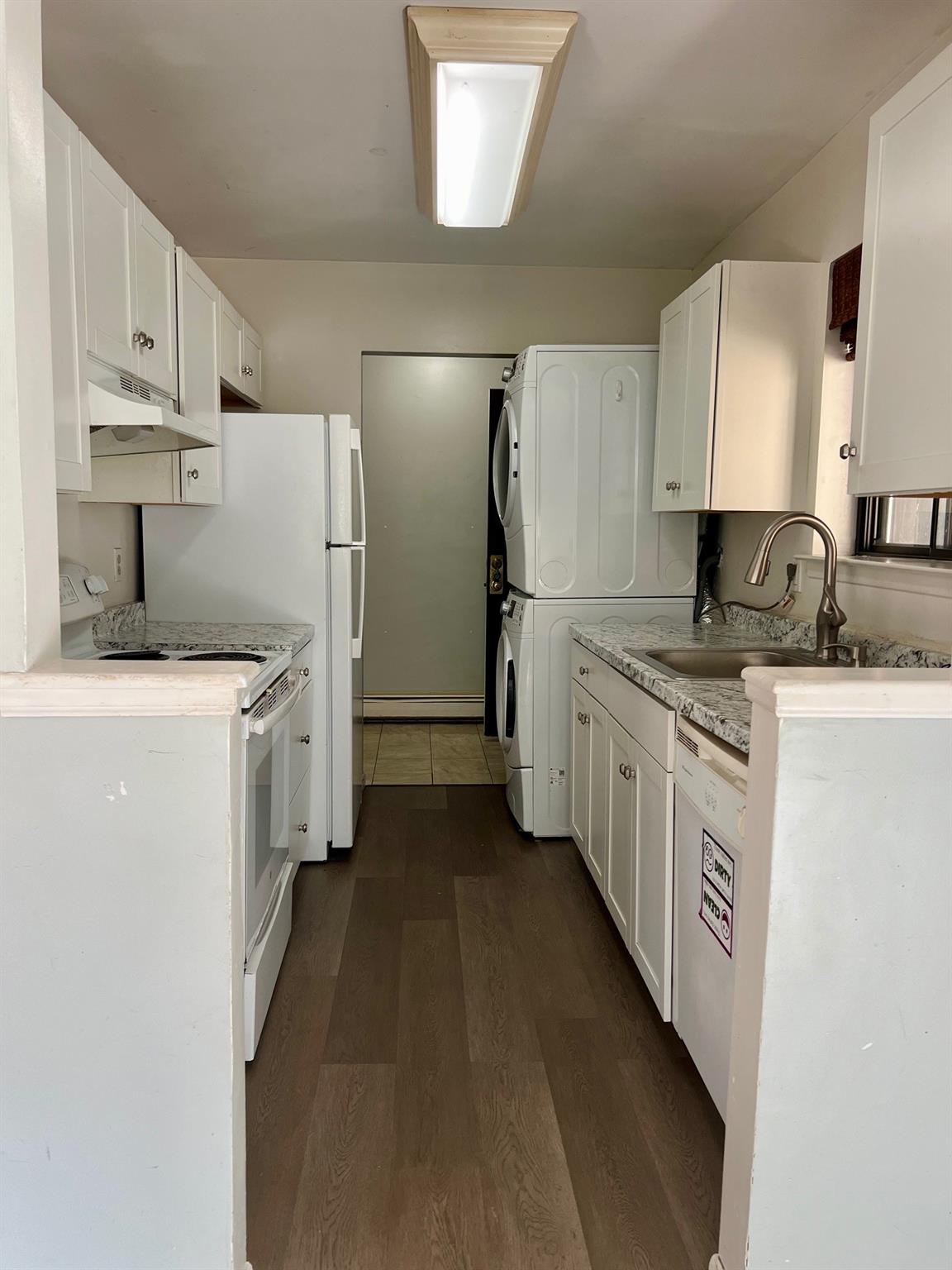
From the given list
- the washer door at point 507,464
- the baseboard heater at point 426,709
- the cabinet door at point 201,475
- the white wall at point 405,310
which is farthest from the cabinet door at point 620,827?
the baseboard heater at point 426,709

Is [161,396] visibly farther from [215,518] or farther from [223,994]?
[223,994]

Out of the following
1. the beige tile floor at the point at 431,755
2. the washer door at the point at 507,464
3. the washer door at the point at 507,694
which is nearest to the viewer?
the washer door at the point at 507,464

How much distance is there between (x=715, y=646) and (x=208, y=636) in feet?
5.53

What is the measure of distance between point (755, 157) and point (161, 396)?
6.89ft

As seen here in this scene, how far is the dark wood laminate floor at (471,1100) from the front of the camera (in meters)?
1.59

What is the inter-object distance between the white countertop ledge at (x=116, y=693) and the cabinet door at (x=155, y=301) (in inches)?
48.1

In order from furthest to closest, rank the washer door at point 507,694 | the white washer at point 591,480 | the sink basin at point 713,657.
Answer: the washer door at point 507,694 → the white washer at point 591,480 → the sink basin at point 713,657

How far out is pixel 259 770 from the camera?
2160 millimetres

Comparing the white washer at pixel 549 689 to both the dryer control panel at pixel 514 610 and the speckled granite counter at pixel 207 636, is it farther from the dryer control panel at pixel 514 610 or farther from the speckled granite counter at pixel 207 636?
the speckled granite counter at pixel 207 636

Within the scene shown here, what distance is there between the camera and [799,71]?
Result: 236 cm

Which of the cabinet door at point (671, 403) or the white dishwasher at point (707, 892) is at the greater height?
the cabinet door at point (671, 403)

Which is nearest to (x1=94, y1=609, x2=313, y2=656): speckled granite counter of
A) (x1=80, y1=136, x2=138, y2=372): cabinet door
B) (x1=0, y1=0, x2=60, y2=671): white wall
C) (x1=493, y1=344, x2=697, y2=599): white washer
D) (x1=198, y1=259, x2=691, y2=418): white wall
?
(x1=80, y1=136, x2=138, y2=372): cabinet door

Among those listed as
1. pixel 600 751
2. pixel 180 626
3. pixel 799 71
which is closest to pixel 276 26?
pixel 799 71

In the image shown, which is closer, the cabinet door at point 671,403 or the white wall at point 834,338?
the white wall at point 834,338
